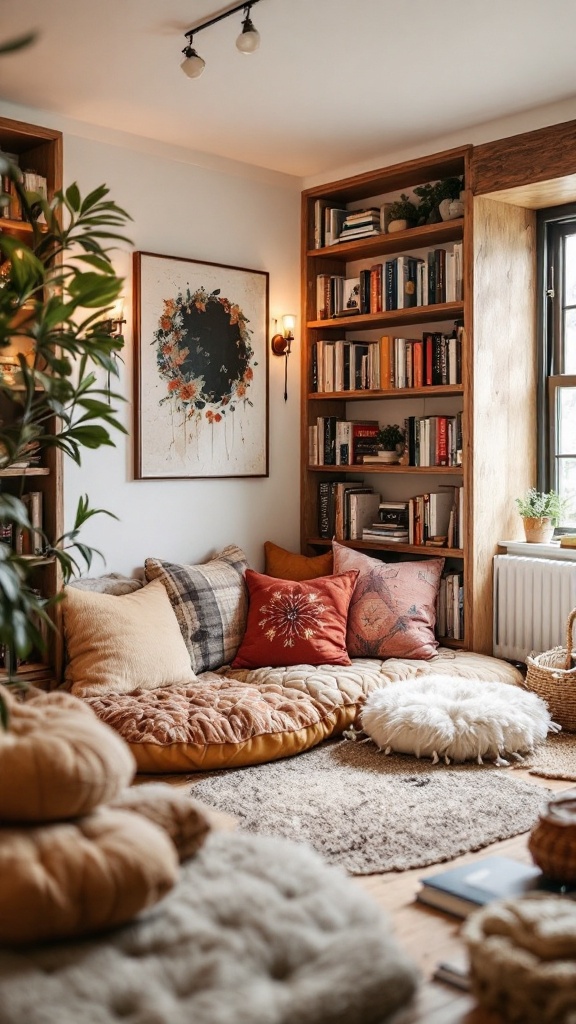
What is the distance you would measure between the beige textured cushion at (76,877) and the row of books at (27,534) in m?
2.51

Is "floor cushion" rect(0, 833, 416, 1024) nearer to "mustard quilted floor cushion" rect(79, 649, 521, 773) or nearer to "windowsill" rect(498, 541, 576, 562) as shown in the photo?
"mustard quilted floor cushion" rect(79, 649, 521, 773)

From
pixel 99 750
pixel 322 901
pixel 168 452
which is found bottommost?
pixel 322 901

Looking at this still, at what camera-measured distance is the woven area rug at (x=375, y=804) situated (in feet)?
9.30

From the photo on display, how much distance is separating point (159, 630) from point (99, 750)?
8.17ft

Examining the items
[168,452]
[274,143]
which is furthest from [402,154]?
[168,452]

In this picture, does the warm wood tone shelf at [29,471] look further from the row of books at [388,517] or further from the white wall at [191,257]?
the row of books at [388,517]

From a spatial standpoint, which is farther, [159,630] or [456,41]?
[159,630]

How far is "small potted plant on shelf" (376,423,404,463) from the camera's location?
5.11 meters

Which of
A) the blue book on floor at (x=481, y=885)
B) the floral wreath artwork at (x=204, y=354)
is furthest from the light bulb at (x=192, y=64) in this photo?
the blue book on floor at (x=481, y=885)

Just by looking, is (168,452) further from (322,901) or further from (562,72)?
(322,901)

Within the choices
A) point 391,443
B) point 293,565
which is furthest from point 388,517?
point 293,565

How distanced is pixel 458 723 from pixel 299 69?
2553 millimetres

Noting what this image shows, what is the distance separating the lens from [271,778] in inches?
136

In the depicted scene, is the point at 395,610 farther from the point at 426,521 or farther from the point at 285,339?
the point at 285,339
